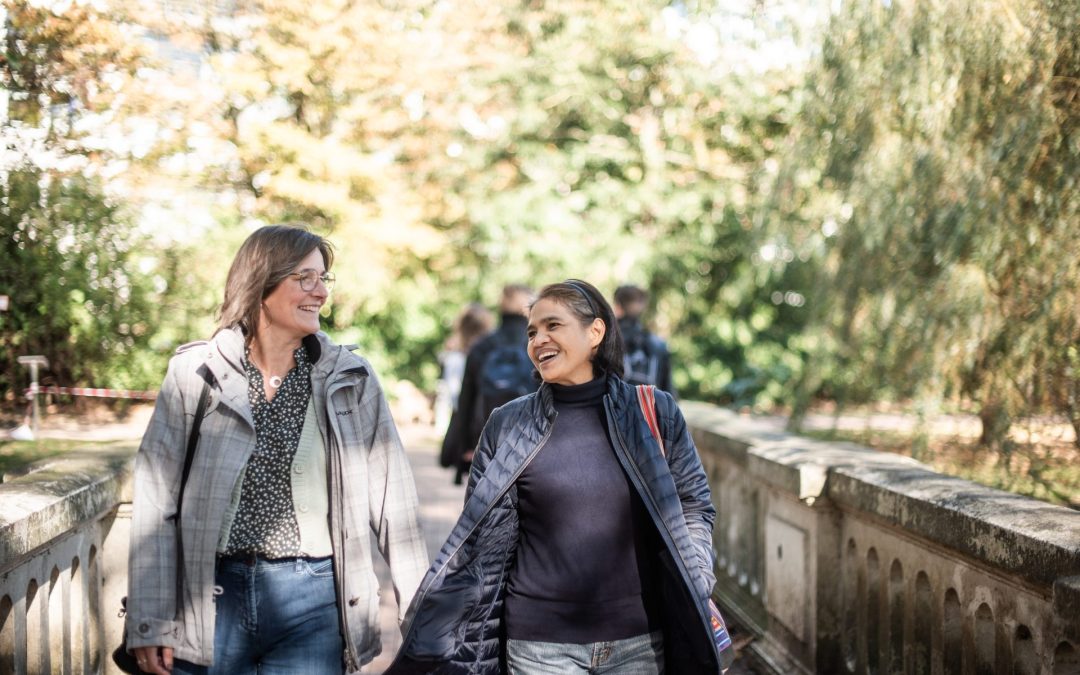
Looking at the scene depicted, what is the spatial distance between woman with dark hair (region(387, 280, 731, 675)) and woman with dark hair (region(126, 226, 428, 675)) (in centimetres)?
23

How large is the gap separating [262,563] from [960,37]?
5.22 meters

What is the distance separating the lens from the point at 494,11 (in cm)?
2017

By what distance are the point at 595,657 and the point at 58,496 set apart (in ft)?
5.99

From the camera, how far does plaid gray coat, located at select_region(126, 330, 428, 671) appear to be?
118 inches

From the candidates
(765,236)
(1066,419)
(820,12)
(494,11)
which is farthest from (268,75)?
(1066,419)

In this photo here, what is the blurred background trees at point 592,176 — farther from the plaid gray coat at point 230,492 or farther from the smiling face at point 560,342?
the smiling face at point 560,342

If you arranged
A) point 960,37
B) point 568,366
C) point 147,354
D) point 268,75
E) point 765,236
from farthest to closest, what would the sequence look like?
point 268,75 → point 765,236 → point 147,354 → point 960,37 → point 568,366

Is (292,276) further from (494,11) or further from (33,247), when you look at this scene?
(494,11)

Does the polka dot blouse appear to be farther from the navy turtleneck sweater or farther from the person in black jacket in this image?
the person in black jacket

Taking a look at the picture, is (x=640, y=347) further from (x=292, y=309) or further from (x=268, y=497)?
(x=268, y=497)

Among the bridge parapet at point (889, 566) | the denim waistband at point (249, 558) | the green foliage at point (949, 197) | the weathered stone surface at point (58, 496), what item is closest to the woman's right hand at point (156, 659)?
the denim waistband at point (249, 558)

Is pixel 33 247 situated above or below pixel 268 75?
below

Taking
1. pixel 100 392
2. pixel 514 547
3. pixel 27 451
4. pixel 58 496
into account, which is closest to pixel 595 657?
pixel 514 547

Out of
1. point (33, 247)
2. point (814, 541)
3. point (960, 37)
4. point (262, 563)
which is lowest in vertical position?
point (814, 541)
